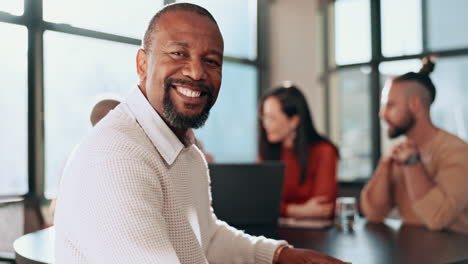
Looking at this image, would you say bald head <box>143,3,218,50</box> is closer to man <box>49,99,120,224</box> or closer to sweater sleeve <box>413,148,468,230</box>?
man <box>49,99,120,224</box>

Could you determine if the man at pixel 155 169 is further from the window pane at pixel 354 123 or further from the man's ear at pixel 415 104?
the window pane at pixel 354 123

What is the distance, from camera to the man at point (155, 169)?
0.90 metres

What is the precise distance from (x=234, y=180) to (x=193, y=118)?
2.95 ft

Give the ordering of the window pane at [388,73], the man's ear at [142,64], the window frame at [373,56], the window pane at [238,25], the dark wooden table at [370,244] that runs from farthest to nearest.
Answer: the window pane at [238,25] → the window pane at [388,73] → the window frame at [373,56] → the dark wooden table at [370,244] → the man's ear at [142,64]

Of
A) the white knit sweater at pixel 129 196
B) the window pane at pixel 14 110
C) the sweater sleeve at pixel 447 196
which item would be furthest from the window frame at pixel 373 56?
the white knit sweater at pixel 129 196

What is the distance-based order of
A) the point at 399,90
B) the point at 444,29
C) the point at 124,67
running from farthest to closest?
1. the point at 444,29
2. the point at 124,67
3. the point at 399,90

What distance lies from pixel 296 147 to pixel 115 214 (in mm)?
2430

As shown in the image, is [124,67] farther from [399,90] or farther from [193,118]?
[193,118]

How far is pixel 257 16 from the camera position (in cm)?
605

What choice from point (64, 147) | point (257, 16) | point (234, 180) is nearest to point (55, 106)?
point (64, 147)

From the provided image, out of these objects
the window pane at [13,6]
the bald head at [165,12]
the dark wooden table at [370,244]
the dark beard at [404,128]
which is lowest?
the dark wooden table at [370,244]

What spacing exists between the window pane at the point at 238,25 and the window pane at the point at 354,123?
1109 millimetres

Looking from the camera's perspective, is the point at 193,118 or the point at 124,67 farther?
the point at 124,67

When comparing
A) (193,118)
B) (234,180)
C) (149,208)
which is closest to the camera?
(149,208)
